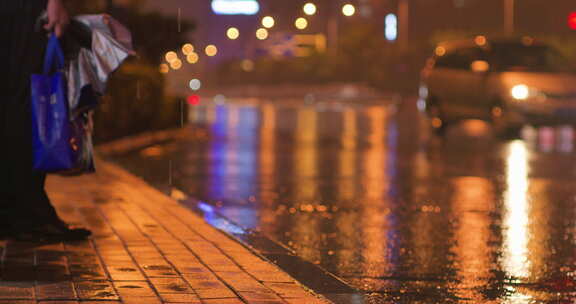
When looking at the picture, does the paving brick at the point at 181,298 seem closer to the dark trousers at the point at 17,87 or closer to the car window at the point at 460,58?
the dark trousers at the point at 17,87

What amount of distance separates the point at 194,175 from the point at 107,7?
4003 mm

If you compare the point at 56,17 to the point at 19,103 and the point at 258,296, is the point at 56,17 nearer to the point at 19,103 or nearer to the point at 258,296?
the point at 19,103

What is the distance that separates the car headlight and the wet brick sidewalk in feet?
45.7

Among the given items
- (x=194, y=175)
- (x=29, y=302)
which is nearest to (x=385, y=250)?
(x=29, y=302)

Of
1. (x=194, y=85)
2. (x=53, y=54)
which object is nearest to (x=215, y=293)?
(x=53, y=54)

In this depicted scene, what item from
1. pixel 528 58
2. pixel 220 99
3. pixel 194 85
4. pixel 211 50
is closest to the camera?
pixel 528 58

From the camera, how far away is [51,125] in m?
7.65

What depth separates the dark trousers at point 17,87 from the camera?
7.94 m

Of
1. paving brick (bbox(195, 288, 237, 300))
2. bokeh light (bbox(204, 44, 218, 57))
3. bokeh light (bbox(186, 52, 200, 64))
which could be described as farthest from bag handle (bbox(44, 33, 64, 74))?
bokeh light (bbox(204, 44, 218, 57))

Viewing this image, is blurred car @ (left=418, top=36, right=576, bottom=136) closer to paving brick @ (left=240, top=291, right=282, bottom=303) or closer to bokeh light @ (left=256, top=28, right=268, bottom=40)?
paving brick @ (left=240, top=291, right=282, bottom=303)

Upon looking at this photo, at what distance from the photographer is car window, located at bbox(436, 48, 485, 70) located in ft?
80.8

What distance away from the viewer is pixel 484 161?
A: 59.3 ft

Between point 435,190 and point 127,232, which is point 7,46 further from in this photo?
point 435,190

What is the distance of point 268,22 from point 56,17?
97.1 m
